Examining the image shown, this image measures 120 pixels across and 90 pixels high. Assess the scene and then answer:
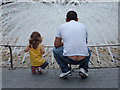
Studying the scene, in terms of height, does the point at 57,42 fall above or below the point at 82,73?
above

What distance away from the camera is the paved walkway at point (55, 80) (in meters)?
3.65

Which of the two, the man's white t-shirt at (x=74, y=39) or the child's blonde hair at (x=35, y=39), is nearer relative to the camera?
the man's white t-shirt at (x=74, y=39)

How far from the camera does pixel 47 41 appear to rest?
7.47 metres

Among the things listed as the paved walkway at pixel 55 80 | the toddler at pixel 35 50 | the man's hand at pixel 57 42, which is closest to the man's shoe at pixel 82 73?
the paved walkway at pixel 55 80

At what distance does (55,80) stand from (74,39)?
3.01 feet

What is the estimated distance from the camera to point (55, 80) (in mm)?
3930

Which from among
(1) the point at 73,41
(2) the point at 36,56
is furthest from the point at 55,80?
(1) the point at 73,41

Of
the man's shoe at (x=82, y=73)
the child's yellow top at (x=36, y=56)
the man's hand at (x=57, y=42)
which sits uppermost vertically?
the man's hand at (x=57, y=42)

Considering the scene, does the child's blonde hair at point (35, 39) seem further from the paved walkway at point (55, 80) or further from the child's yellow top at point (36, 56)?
the paved walkway at point (55, 80)

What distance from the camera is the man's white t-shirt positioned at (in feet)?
12.1

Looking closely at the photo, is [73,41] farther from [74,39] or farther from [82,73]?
[82,73]

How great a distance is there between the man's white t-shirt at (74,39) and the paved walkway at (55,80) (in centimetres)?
56

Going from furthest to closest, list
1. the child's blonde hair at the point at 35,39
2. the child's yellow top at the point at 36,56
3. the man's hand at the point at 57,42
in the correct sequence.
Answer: the child's yellow top at the point at 36,56 → the child's blonde hair at the point at 35,39 → the man's hand at the point at 57,42

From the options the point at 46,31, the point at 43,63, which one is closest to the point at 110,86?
the point at 43,63
